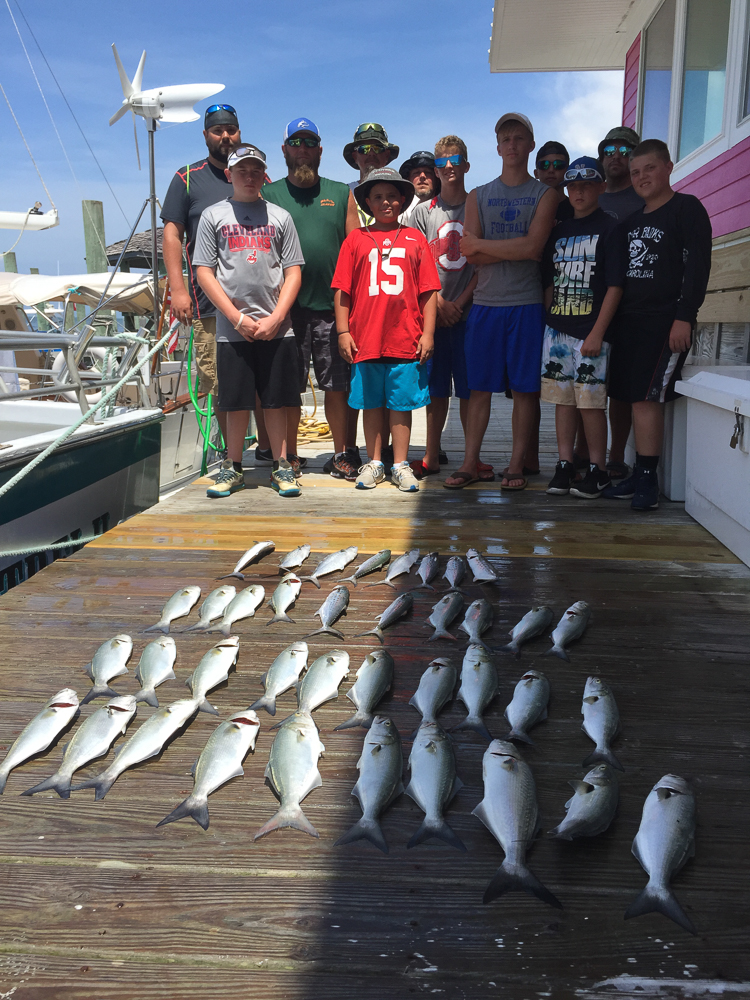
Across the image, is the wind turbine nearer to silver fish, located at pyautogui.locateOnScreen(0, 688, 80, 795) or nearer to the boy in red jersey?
the boy in red jersey

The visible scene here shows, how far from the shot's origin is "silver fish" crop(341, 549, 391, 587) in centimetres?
351

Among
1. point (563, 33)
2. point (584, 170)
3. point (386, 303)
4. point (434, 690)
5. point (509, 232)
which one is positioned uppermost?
point (563, 33)

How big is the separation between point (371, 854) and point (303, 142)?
174 inches

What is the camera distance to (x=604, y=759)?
2.06 meters

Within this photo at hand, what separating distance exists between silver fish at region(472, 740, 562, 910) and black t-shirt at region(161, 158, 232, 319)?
421cm

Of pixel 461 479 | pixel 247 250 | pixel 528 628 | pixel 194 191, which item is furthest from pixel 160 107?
pixel 528 628

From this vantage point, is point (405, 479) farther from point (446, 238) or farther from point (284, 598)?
point (284, 598)

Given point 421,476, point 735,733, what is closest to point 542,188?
point 421,476

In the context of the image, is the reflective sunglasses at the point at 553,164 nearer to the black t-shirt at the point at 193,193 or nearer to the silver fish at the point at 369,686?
the black t-shirt at the point at 193,193

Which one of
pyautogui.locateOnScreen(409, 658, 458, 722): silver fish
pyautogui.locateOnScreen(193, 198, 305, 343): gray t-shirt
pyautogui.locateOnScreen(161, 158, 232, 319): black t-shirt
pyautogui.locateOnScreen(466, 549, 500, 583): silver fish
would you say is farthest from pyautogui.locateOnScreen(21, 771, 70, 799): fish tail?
pyautogui.locateOnScreen(161, 158, 232, 319): black t-shirt

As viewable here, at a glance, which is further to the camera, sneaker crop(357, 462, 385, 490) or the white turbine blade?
the white turbine blade

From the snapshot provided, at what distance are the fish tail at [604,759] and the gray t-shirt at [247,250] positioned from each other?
353 centimetres

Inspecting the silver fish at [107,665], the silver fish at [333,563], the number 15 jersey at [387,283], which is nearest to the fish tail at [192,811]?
the silver fish at [107,665]

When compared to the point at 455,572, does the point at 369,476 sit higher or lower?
higher
